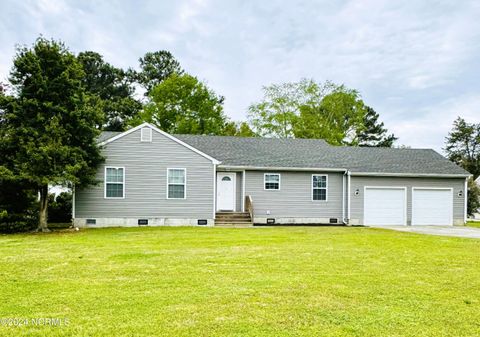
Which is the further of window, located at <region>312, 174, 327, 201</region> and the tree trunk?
window, located at <region>312, 174, 327, 201</region>

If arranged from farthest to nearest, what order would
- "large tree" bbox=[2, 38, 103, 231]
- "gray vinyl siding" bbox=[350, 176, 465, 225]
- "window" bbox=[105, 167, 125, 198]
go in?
"gray vinyl siding" bbox=[350, 176, 465, 225] < "window" bbox=[105, 167, 125, 198] < "large tree" bbox=[2, 38, 103, 231]

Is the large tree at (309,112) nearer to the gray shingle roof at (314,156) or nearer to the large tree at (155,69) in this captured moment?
the large tree at (155,69)

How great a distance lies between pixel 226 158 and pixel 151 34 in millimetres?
10881

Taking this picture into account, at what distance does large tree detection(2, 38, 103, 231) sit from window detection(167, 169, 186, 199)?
11.4 ft

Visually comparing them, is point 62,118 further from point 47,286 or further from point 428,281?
point 428,281

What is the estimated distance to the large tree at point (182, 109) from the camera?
33250 mm

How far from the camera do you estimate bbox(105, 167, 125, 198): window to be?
16.9m

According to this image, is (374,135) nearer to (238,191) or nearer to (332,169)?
(332,169)

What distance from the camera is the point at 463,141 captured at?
5131cm

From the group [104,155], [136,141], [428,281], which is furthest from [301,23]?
[428,281]

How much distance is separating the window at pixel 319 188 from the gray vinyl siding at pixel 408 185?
4.44 feet

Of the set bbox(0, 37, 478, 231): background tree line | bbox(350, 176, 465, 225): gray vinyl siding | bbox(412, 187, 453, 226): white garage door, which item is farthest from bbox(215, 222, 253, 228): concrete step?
bbox(412, 187, 453, 226): white garage door

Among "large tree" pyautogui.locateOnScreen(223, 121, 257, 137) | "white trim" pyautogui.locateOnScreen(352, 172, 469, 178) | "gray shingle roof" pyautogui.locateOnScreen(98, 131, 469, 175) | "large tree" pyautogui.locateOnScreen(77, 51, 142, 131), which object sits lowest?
"white trim" pyautogui.locateOnScreen(352, 172, 469, 178)

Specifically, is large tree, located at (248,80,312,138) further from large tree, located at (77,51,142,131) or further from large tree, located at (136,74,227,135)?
large tree, located at (77,51,142,131)
